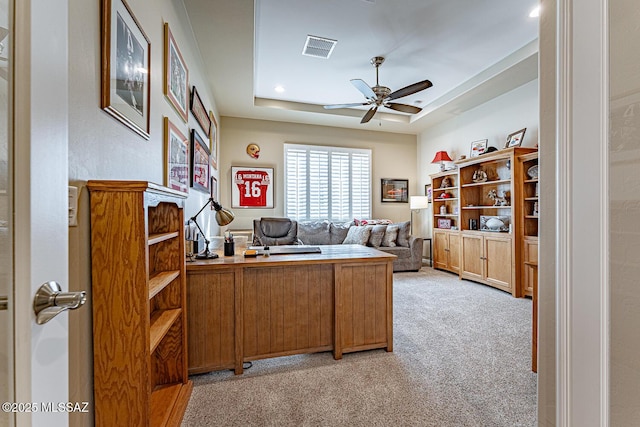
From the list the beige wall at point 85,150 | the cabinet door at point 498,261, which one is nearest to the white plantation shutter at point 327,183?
the cabinet door at point 498,261

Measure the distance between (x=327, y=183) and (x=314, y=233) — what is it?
1.24 meters

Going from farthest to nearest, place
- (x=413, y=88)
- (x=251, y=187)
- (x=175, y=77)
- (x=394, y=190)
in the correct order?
(x=394, y=190)
(x=251, y=187)
(x=413, y=88)
(x=175, y=77)

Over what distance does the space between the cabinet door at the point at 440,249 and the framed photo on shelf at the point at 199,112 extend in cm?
424

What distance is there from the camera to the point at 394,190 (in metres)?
6.39

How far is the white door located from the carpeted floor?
124 centimetres

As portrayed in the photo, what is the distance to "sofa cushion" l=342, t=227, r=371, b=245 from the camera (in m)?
5.05

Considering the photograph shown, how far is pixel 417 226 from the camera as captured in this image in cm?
641

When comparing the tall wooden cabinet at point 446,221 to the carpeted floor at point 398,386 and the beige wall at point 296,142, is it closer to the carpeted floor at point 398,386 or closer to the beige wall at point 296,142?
the beige wall at point 296,142

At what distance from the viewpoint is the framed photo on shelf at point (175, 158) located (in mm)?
2014

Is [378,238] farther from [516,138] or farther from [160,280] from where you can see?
[160,280]

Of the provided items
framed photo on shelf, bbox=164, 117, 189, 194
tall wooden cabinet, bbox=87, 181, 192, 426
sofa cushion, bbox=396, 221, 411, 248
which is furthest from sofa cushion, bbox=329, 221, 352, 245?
tall wooden cabinet, bbox=87, 181, 192, 426

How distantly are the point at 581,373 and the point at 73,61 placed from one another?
173cm

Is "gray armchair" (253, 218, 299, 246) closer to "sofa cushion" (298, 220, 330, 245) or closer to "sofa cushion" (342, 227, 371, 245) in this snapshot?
"sofa cushion" (298, 220, 330, 245)

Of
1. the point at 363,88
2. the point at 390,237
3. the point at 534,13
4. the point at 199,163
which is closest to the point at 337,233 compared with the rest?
the point at 390,237
